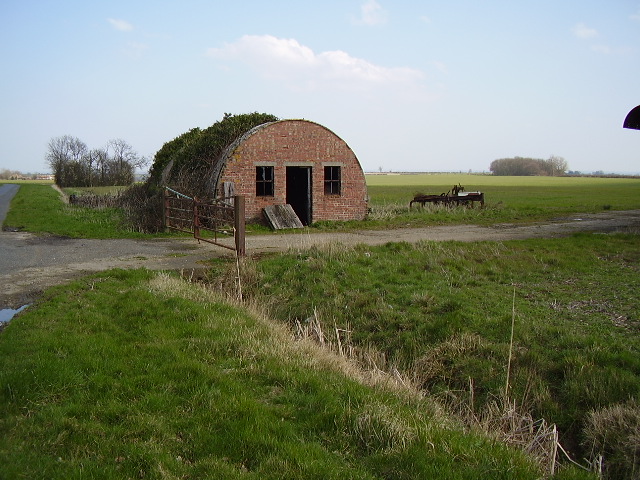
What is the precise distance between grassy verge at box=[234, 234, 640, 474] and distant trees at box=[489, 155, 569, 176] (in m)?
118

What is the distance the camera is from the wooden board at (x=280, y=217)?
1947cm

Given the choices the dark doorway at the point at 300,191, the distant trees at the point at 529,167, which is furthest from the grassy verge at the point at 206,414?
the distant trees at the point at 529,167

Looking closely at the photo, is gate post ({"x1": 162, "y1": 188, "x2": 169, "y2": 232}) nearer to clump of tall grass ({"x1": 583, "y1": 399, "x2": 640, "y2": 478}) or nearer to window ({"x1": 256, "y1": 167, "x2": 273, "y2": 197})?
window ({"x1": 256, "y1": 167, "x2": 273, "y2": 197})

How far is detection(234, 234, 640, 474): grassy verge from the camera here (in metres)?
6.57

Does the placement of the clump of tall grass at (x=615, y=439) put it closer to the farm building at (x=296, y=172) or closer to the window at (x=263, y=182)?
the farm building at (x=296, y=172)

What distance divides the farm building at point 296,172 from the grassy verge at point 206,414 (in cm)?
1273

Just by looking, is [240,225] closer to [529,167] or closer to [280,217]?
[280,217]

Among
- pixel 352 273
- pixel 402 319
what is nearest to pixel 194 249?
pixel 352 273

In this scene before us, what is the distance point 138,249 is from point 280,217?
6.53 m

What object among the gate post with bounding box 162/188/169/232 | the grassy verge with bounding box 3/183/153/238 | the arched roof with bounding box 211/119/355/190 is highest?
the arched roof with bounding box 211/119/355/190

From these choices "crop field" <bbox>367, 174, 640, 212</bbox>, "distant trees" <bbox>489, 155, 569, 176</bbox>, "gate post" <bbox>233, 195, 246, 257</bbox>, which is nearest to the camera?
"gate post" <bbox>233, 195, 246, 257</bbox>

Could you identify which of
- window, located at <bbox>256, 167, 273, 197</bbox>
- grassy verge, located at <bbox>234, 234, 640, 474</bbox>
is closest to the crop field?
window, located at <bbox>256, 167, 273, 197</bbox>

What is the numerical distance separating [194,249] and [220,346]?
8.16 meters

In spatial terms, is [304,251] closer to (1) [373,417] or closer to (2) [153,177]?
(1) [373,417]
